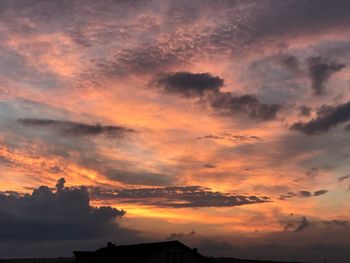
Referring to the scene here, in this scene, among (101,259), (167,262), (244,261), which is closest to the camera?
(167,262)

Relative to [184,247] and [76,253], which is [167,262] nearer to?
[184,247]

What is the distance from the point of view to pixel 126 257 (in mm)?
70062

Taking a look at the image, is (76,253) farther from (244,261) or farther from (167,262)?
(244,261)

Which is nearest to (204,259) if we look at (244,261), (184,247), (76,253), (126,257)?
(184,247)

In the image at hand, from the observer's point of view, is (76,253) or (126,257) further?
(76,253)

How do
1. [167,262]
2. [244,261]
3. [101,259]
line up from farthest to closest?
1. [244,261]
2. [101,259]
3. [167,262]

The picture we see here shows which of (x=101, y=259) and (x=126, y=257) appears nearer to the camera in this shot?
(x=126, y=257)

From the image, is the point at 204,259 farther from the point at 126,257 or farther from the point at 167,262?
the point at 126,257

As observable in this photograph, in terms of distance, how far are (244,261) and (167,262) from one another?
12265cm

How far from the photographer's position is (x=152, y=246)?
69.2m

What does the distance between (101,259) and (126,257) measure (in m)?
6.22

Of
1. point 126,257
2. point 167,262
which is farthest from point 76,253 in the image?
point 167,262

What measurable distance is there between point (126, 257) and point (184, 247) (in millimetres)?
7933

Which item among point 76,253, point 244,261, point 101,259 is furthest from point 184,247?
point 244,261
